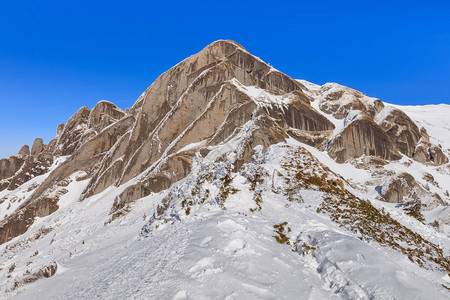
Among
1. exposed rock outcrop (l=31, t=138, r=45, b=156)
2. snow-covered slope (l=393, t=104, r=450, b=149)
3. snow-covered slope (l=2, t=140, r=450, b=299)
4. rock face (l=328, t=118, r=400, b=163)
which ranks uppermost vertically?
snow-covered slope (l=393, t=104, r=450, b=149)

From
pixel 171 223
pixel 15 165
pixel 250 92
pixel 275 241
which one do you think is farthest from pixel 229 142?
pixel 15 165

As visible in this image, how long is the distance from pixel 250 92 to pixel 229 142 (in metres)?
15.9

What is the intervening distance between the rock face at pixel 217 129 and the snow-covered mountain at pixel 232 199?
26 centimetres

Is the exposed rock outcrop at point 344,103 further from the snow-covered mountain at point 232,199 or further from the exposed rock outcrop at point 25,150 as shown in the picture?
the exposed rock outcrop at point 25,150

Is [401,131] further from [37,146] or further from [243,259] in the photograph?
[37,146]

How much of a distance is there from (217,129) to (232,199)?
29232 millimetres

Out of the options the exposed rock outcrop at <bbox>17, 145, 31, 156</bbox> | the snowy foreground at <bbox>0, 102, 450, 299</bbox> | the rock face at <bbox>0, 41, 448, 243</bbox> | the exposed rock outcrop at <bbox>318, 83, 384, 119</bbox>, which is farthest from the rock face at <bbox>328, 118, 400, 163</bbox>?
the exposed rock outcrop at <bbox>17, 145, 31, 156</bbox>

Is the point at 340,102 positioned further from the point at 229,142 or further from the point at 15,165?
the point at 15,165

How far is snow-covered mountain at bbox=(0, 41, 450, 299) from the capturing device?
8094 mm

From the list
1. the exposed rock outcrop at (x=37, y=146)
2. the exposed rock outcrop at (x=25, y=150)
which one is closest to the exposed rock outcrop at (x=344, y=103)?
the exposed rock outcrop at (x=37, y=146)

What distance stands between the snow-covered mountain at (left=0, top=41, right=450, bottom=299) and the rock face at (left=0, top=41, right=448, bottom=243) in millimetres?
261

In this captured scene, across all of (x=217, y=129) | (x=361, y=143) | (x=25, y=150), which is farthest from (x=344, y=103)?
(x=25, y=150)

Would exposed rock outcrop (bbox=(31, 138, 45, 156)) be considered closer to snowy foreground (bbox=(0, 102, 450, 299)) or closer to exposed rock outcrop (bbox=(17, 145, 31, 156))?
exposed rock outcrop (bbox=(17, 145, 31, 156))

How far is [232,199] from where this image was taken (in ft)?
46.5
